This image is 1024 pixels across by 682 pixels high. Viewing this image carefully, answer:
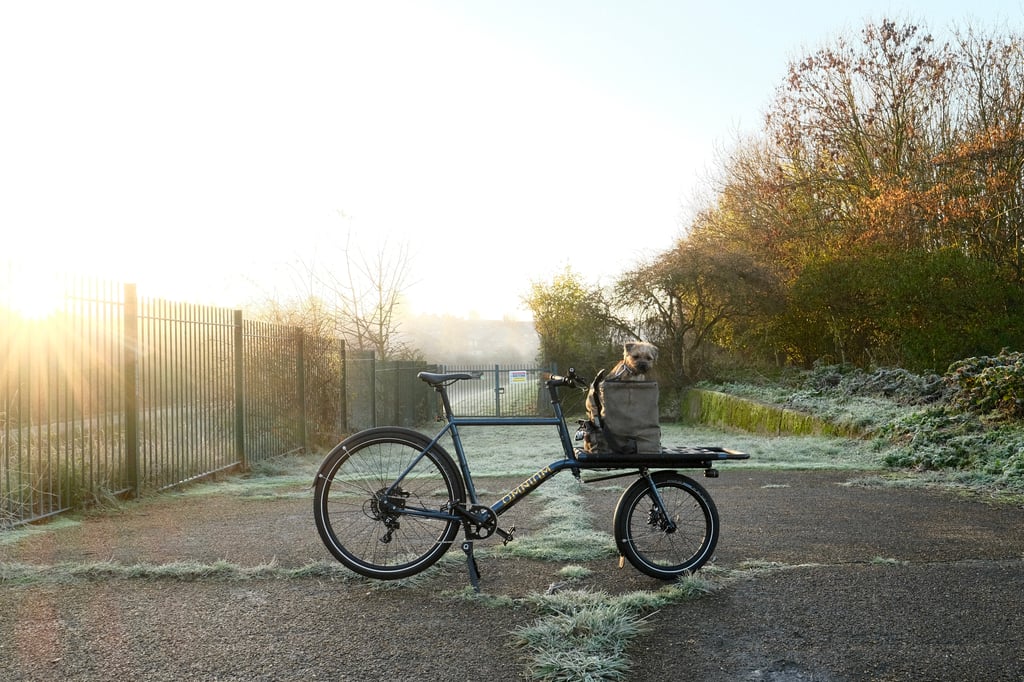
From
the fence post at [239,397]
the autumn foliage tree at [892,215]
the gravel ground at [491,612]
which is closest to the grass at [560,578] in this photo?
the gravel ground at [491,612]

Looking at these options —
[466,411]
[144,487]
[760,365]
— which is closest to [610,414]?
[144,487]

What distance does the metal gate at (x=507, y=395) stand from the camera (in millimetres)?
25141

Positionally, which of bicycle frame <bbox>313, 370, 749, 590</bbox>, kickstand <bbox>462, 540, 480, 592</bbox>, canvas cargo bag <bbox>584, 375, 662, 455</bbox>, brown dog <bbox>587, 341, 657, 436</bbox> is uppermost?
brown dog <bbox>587, 341, 657, 436</bbox>

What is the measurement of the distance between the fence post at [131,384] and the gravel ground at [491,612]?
62.0 inches

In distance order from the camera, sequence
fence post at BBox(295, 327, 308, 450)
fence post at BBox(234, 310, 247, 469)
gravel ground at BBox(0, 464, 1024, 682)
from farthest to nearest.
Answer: fence post at BBox(295, 327, 308, 450) → fence post at BBox(234, 310, 247, 469) → gravel ground at BBox(0, 464, 1024, 682)

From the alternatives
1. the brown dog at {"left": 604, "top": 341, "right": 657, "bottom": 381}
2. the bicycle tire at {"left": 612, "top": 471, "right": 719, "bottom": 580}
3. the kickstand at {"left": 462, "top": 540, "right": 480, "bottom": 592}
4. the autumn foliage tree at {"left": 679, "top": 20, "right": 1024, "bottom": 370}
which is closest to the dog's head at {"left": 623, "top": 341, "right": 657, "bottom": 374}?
the brown dog at {"left": 604, "top": 341, "right": 657, "bottom": 381}

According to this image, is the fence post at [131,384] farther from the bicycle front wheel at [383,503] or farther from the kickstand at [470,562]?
the kickstand at [470,562]

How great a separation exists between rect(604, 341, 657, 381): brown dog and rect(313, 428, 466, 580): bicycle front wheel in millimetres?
984

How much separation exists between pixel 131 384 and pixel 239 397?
7.95 feet

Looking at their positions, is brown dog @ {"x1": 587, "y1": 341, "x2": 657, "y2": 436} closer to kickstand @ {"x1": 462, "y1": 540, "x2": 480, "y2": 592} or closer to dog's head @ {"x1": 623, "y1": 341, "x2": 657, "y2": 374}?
dog's head @ {"x1": 623, "y1": 341, "x2": 657, "y2": 374}

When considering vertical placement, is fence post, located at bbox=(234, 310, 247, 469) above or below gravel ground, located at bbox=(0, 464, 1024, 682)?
above

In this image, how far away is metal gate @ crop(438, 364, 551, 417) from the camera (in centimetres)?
2514

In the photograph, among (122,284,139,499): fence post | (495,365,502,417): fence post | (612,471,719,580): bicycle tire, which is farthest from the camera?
(495,365,502,417): fence post

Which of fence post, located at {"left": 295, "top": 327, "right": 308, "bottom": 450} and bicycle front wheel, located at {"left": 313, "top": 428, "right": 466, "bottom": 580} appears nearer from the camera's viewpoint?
bicycle front wheel, located at {"left": 313, "top": 428, "right": 466, "bottom": 580}
